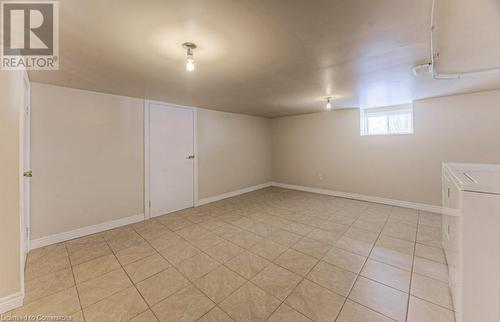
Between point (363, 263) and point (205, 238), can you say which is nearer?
point (363, 263)

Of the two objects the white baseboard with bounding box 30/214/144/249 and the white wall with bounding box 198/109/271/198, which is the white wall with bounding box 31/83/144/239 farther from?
the white wall with bounding box 198/109/271/198

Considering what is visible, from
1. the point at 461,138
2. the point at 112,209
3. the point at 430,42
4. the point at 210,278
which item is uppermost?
the point at 430,42

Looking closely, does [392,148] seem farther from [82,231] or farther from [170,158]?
[82,231]

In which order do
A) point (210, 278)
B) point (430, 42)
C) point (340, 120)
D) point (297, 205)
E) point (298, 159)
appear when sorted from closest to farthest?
point (430, 42), point (210, 278), point (297, 205), point (340, 120), point (298, 159)

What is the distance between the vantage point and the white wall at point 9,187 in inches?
60.0

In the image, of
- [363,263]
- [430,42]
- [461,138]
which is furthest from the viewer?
[461,138]

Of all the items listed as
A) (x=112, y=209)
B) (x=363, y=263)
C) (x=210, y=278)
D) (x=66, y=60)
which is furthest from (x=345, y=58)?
(x=112, y=209)

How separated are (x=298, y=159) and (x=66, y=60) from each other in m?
4.91

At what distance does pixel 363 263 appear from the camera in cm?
212

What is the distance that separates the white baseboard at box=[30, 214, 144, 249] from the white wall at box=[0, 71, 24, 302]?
120 centimetres

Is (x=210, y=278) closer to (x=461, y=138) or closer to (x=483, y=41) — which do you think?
(x=483, y=41)

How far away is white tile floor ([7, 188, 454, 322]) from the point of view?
4.99 ft

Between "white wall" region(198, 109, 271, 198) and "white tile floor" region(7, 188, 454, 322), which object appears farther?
"white wall" region(198, 109, 271, 198)

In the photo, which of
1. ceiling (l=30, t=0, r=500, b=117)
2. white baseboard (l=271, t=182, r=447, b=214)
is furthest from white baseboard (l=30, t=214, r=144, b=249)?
white baseboard (l=271, t=182, r=447, b=214)
